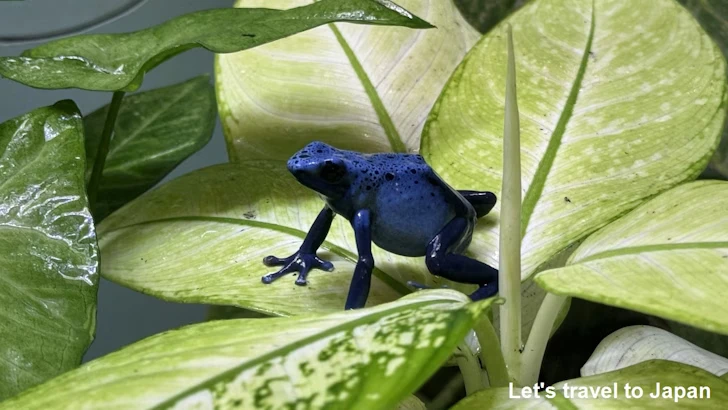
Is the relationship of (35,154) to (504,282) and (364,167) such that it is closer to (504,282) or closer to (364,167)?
(364,167)

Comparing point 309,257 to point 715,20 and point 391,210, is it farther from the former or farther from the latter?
point 715,20

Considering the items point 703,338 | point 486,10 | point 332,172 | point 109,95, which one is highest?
point 486,10

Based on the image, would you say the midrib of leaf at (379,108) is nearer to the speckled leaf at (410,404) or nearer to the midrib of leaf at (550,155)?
the midrib of leaf at (550,155)

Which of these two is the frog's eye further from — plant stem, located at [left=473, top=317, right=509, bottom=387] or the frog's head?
plant stem, located at [left=473, top=317, right=509, bottom=387]

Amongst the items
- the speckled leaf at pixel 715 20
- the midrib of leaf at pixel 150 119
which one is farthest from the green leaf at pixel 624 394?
the midrib of leaf at pixel 150 119

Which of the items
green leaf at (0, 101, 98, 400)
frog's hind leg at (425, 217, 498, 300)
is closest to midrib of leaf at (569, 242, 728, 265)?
frog's hind leg at (425, 217, 498, 300)

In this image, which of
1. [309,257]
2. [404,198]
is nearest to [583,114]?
[404,198]
